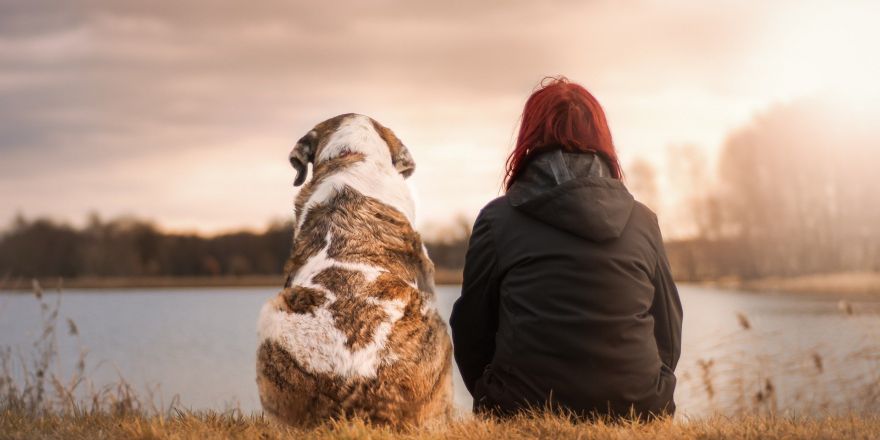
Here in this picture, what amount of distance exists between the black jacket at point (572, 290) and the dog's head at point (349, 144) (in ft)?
4.59

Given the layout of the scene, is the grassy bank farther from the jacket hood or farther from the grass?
the jacket hood

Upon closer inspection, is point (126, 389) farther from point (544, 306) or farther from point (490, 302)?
point (544, 306)

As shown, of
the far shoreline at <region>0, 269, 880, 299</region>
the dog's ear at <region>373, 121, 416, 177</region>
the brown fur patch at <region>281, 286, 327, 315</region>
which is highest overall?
the dog's ear at <region>373, 121, 416, 177</region>

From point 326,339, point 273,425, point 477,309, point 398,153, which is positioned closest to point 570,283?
point 477,309

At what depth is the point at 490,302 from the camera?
14.9 ft

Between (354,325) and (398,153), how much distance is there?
1.95 meters

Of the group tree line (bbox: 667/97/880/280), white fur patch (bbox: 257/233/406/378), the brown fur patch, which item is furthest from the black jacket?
tree line (bbox: 667/97/880/280)

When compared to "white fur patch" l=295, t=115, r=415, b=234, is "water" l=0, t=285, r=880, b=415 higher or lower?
lower

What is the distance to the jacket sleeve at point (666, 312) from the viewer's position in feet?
14.7

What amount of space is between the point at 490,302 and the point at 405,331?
0.60m

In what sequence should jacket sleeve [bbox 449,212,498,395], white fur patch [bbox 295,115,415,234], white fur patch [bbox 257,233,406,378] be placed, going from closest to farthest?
white fur patch [bbox 257,233,406,378] → jacket sleeve [bbox 449,212,498,395] → white fur patch [bbox 295,115,415,234]

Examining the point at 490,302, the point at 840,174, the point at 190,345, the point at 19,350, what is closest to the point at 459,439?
the point at 490,302

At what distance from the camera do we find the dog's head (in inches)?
216

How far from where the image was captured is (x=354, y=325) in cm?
411
